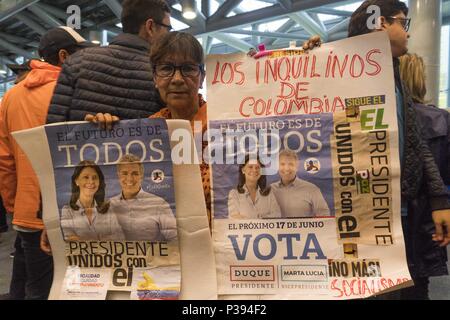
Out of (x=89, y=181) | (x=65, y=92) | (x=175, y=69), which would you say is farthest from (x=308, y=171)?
(x=65, y=92)

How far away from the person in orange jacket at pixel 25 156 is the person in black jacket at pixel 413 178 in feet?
3.32

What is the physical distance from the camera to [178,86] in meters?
0.88

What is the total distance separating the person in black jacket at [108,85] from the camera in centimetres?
99

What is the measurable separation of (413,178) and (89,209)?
2.84ft

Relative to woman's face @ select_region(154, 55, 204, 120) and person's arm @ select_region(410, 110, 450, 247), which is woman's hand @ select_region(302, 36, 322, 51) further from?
person's arm @ select_region(410, 110, 450, 247)

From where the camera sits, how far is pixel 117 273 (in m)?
0.87

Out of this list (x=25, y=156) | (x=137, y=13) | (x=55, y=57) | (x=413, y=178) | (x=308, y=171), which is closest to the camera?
(x=308, y=171)

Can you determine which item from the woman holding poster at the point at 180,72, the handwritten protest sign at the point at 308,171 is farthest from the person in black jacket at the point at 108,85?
the handwritten protest sign at the point at 308,171

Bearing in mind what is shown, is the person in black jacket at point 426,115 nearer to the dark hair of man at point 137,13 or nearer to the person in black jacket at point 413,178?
the person in black jacket at point 413,178

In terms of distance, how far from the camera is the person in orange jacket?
1276mm

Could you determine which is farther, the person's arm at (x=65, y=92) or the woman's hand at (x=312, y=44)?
the person's arm at (x=65, y=92)

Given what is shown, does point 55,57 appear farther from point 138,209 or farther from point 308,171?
point 308,171
